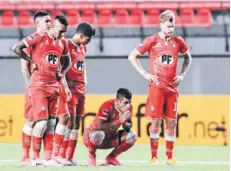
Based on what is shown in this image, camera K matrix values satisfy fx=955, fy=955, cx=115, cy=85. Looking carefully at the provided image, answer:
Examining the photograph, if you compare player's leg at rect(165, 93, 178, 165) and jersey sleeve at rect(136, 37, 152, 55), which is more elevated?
jersey sleeve at rect(136, 37, 152, 55)

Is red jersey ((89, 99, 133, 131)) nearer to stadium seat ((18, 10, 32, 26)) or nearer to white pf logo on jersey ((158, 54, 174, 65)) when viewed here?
white pf logo on jersey ((158, 54, 174, 65))

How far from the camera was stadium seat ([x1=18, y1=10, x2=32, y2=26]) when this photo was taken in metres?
24.3

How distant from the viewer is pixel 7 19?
24.5m

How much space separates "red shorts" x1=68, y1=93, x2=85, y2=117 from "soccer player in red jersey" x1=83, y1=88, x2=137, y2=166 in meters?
0.24

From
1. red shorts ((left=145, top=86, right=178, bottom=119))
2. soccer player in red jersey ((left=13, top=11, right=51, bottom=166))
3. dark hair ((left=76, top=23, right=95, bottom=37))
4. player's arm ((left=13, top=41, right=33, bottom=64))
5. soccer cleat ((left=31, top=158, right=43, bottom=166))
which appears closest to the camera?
player's arm ((left=13, top=41, right=33, bottom=64))

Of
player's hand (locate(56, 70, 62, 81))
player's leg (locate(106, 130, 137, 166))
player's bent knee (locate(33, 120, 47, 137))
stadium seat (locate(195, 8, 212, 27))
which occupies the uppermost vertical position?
stadium seat (locate(195, 8, 212, 27))

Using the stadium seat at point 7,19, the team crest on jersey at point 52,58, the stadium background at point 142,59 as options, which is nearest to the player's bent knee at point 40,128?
the team crest on jersey at point 52,58

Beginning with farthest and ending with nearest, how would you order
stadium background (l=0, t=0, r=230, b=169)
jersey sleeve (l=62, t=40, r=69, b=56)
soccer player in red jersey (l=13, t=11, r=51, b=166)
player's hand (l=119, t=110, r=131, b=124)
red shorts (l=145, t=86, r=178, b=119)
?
stadium background (l=0, t=0, r=230, b=169), red shorts (l=145, t=86, r=178, b=119), player's hand (l=119, t=110, r=131, b=124), jersey sleeve (l=62, t=40, r=69, b=56), soccer player in red jersey (l=13, t=11, r=51, b=166)

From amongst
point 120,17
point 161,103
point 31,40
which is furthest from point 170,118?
point 120,17

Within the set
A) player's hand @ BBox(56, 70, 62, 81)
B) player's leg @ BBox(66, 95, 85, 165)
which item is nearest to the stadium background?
player's leg @ BBox(66, 95, 85, 165)

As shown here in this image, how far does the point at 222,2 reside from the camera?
24562mm

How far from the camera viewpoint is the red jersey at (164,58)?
1043 centimetres

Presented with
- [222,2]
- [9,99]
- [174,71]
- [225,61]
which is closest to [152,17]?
[222,2]

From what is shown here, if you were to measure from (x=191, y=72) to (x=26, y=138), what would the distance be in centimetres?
1150
